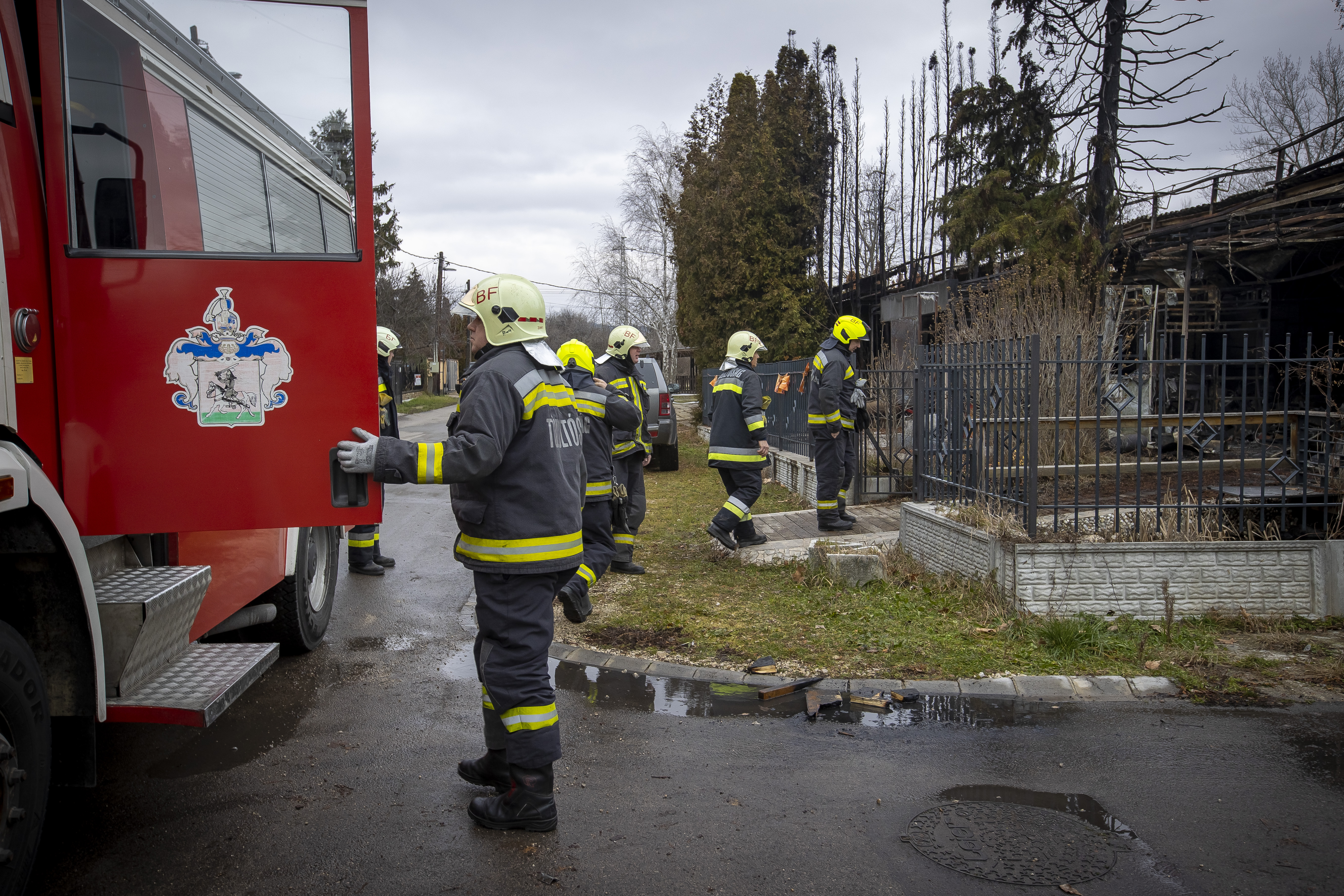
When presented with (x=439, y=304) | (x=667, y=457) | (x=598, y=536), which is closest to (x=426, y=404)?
(x=439, y=304)

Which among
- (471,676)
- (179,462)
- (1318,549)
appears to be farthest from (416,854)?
(1318,549)

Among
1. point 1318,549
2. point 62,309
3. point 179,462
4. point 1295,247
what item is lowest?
point 1318,549

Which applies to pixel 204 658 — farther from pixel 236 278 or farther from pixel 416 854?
pixel 236 278

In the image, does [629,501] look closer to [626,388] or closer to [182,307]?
[626,388]

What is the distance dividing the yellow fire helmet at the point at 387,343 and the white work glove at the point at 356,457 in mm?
5016

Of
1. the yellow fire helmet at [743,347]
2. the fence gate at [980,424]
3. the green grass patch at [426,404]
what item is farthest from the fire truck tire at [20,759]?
the green grass patch at [426,404]

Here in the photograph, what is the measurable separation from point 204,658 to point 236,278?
1.49 meters

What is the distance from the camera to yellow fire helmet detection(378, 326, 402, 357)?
8188mm

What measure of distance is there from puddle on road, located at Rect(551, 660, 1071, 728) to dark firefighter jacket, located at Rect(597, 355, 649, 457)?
267 centimetres

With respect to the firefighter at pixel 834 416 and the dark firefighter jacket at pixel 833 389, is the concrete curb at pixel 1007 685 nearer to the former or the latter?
the firefighter at pixel 834 416

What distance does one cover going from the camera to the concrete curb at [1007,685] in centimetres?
472

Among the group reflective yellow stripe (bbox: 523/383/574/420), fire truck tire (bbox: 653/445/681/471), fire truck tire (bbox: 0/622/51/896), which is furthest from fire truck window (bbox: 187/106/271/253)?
fire truck tire (bbox: 653/445/681/471)

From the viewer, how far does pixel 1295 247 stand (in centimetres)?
1297

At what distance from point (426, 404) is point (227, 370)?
123 ft
